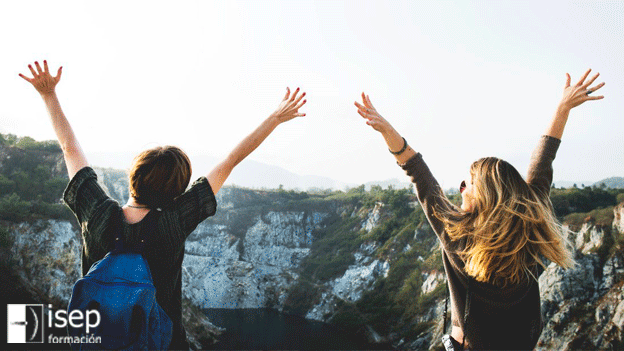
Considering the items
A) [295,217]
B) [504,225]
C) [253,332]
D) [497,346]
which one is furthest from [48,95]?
[295,217]

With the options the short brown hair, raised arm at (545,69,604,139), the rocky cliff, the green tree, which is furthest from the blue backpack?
the green tree

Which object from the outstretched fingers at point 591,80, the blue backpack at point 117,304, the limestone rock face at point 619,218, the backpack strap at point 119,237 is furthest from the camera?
the limestone rock face at point 619,218

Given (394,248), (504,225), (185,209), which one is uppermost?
(185,209)

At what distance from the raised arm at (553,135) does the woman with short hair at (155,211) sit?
2.06 metres

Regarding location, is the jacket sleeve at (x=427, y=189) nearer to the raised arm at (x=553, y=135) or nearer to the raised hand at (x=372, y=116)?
the raised hand at (x=372, y=116)

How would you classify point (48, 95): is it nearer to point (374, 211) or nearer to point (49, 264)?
point (49, 264)

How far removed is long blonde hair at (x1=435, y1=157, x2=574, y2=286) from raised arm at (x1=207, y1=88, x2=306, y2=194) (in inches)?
52.5

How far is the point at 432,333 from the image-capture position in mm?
43000

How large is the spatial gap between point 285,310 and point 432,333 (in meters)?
28.3

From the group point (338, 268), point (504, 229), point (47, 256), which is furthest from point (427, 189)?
point (338, 268)

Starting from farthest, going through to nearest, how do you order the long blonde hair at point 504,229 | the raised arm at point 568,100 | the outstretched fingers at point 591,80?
the outstretched fingers at point 591,80, the raised arm at point 568,100, the long blonde hair at point 504,229

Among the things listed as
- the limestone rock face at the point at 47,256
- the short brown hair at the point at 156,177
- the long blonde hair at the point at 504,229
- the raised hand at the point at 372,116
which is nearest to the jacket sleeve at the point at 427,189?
the long blonde hair at the point at 504,229

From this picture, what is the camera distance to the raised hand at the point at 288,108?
10.4 feet

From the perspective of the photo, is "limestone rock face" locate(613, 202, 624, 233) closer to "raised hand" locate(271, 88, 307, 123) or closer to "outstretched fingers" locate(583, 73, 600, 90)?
"outstretched fingers" locate(583, 73, 600, 90)
